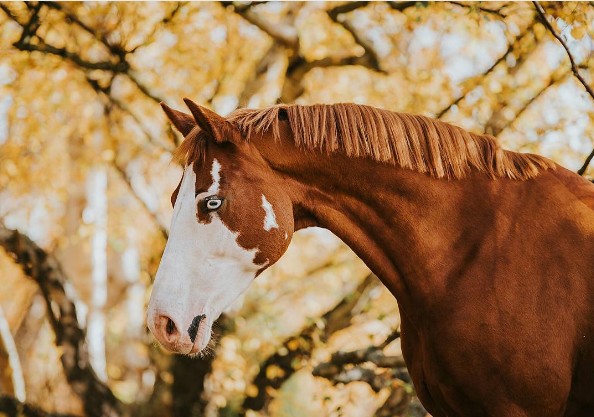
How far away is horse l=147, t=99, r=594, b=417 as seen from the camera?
288cm

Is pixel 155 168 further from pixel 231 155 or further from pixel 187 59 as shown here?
pixel 231 155

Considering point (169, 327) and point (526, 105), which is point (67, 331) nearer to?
point (169, 327)

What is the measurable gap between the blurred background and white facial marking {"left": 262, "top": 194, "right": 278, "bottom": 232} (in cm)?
341

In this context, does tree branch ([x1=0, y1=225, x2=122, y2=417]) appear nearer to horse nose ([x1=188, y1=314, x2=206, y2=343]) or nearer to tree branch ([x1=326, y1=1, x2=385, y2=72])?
tree branch ([x1=326, y1=1, x2=385, y2=72])

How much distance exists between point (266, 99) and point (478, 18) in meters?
2.72

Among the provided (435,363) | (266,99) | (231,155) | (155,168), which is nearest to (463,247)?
(435,363)

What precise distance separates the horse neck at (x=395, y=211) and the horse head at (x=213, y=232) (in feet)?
0.40

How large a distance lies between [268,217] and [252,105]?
16.0ft

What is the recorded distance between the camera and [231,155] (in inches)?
122

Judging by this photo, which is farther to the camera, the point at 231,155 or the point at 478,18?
the point at 478,18

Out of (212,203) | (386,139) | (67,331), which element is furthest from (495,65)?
(212,203)

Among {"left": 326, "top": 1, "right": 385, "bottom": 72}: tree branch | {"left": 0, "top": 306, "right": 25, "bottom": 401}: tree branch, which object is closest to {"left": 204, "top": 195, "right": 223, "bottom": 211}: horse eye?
{"left": 0, "top": 306, "right": 25, "bottom": 401}: tree branch

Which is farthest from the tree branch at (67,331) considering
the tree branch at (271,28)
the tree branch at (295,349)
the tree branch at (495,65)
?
the tree branch at (495,65)

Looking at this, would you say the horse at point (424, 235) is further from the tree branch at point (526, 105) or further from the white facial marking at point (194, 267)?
the tree branch at point (526, 105)
